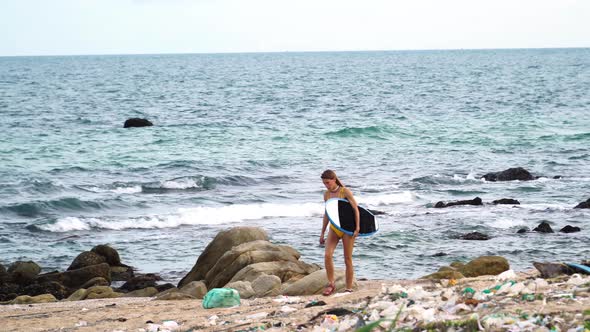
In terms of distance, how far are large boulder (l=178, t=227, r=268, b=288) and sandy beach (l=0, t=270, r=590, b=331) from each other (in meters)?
2.55

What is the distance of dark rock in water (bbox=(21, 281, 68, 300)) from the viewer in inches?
676

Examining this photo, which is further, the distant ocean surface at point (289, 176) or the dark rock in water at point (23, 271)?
the distant ocean surface at point (289, 176)

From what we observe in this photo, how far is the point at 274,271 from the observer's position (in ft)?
49.7

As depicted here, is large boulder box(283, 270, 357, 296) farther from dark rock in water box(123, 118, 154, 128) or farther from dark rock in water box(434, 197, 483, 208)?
dark rock in water box(123, 118, 154, 128)

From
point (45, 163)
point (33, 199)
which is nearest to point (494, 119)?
point (45, 163)

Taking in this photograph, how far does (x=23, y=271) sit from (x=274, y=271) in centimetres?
636

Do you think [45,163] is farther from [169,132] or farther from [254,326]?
[254,326]

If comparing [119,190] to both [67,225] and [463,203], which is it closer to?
[67,225]

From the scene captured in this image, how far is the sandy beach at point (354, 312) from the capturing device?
7.84 meters

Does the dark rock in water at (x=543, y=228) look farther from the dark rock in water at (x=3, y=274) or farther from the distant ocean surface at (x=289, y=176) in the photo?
the dark rock in water at (x=3, y=274)

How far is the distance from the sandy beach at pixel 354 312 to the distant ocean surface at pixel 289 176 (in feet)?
19.7

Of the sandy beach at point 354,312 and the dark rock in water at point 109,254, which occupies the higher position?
the sandy beach at point 354,312

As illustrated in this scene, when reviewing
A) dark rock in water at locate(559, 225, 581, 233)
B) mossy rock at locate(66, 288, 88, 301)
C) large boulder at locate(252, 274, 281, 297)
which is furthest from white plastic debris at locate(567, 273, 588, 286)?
dark rock in water at locate(559, 225, 581, 233)

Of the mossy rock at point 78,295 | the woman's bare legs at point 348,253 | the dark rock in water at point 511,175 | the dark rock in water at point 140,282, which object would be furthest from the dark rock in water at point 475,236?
the mossy rock at point 78,295
